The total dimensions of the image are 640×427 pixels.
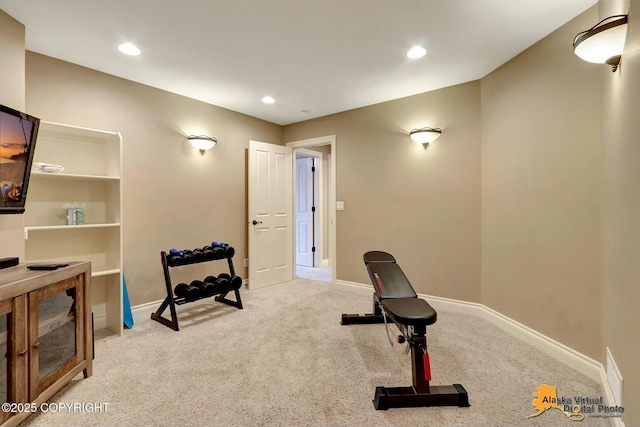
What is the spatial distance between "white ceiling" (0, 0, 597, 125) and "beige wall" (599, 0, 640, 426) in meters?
0.74

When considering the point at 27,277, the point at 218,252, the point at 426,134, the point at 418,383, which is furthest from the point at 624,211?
the point at 218,252

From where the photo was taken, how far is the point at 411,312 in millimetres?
1785

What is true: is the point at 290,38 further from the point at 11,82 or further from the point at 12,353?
the point at 12,353

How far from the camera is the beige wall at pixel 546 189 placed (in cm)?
205

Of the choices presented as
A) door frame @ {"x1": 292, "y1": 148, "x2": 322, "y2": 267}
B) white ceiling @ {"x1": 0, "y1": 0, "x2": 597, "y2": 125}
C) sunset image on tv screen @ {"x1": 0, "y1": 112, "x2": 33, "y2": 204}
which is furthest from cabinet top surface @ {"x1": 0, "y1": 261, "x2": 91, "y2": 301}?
door frame @ {"x1": 292, "y1": 148, "x2": 322, "y2": 267}

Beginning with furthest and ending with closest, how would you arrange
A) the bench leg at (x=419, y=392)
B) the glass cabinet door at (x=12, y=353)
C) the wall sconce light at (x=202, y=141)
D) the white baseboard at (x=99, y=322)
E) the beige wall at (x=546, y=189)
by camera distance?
the wall sconce light at (x=202, y=141), the white baseboard at (x=99, y=322), the beige wall at (x=546, y=189), the bench leg at (x=419, y=392), the glass cabinet door at (x=12, y=353)

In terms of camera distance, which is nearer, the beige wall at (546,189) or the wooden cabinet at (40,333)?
the wooden cabinet at (40,333)

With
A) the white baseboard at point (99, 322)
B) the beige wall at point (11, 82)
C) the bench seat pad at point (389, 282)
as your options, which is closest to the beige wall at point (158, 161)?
the white baseboard at point (99, 322)

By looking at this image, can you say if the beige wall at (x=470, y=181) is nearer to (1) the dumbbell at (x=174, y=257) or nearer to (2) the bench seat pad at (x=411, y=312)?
(1) the dumbbell at (x=174, y=257)

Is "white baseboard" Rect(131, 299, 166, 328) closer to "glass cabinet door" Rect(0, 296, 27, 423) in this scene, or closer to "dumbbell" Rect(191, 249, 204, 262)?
"dumbbell" Rect(191, 249, 204, 262)

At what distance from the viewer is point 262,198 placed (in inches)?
169

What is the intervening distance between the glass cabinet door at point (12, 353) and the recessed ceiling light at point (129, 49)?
2.04m

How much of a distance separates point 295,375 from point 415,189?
251cm

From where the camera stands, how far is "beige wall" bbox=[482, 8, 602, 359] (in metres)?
2.05
